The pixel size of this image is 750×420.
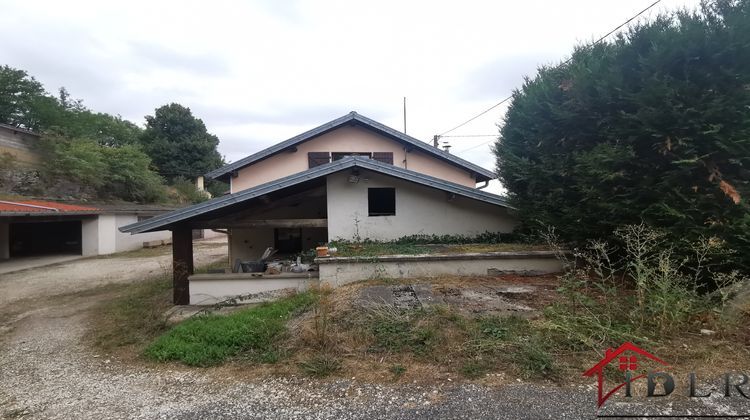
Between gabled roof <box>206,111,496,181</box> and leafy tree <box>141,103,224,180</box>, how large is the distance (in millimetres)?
23083

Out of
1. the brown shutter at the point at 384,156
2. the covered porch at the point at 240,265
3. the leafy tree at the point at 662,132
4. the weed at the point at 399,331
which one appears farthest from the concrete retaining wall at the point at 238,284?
the brown shutter at the point at 384,156

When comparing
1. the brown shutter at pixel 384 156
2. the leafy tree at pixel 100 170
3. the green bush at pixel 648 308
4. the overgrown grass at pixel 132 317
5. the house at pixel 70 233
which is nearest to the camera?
the green bush at pixel 648 308

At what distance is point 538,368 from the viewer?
3258 millimetres

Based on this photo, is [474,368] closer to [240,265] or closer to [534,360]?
[534,360]

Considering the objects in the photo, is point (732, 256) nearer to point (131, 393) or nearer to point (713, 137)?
point (713, 137)

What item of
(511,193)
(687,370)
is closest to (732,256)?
(687,370)

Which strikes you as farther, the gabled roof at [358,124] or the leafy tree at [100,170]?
the leafy tree at [100,170]

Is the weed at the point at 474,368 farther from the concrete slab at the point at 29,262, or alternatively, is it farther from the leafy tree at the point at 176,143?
the leafy tree at the point at 176,143

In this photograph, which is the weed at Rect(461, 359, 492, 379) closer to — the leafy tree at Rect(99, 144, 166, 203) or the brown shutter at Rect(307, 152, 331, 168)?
the brown shutter at Rect(307, 152, 331, 168)

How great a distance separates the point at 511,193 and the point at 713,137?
3.85 metres

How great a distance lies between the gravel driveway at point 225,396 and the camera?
110 inches

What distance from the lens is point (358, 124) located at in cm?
1186

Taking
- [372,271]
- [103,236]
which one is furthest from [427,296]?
[103,236]

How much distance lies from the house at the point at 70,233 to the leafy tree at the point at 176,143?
45.8 feet
